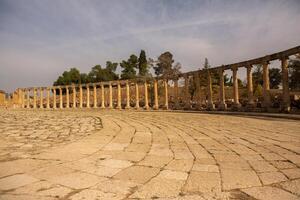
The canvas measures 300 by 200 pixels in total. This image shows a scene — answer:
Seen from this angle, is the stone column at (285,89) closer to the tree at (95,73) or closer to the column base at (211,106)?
the column base at (211,106)

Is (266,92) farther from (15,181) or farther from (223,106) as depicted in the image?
(15,181)

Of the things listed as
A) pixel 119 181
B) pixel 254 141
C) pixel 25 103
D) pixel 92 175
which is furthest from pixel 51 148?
pixel 25 103

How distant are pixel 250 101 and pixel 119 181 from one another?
18.1 metres

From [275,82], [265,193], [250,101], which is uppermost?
[275,82]

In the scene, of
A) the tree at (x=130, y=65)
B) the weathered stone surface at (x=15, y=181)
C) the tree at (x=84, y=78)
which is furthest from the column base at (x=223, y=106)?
the tree at (x=84, y=78)

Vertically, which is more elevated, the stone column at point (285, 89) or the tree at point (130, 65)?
the tree at point (130, 65)

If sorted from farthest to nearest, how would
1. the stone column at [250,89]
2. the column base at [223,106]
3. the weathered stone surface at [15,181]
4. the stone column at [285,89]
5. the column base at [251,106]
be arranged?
1. the column base at [223,106]
2. the stone column at [250,89]
3. the column base at [251,106]
4. the stone column at [285,89]
5. the weathered stone surface at [15,181]

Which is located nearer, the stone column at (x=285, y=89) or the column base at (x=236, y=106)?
the stone column at (x=285, y=89)

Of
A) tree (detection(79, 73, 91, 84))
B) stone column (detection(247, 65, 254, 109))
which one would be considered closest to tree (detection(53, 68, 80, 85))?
tree (detection(79, 73, 91, 84))

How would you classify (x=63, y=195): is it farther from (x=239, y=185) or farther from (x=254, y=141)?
(x=254, y=141)

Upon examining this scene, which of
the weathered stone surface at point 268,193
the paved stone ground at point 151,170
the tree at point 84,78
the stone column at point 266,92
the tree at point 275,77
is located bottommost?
the weathered stone surface at point 268,193

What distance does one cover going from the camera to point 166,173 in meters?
3.88

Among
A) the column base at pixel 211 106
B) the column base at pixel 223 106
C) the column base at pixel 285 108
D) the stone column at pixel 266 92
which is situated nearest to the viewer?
the column base at pixel 285 108

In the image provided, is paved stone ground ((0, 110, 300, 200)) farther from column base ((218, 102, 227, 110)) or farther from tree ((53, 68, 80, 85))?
tree ((53, 68, 80, 85))
